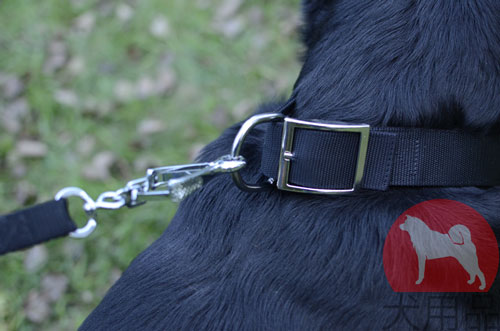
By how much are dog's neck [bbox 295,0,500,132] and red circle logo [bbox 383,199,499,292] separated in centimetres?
20

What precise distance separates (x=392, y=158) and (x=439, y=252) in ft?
0.71

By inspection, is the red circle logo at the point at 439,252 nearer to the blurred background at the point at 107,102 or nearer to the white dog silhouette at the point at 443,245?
the white dog silhouette at the point at 443,245

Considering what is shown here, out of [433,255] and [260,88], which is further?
[260,88]

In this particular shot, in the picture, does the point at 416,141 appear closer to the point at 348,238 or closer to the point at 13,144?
the point at 348,238

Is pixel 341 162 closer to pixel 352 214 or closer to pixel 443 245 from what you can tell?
pixel 352 214

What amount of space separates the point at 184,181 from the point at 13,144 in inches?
76.7

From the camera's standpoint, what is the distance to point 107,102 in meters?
2.77

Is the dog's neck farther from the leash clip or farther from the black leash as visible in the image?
the leash clip

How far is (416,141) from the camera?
991mm

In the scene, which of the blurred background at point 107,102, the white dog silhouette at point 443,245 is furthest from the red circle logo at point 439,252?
the blurred background at point 107,102

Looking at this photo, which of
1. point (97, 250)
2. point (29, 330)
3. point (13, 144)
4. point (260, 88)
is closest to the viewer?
point (29, 330)

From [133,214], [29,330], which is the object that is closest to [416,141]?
[133,214]

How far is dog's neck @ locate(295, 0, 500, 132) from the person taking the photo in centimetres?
99

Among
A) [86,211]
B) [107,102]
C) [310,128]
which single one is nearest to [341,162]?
[310,128]
